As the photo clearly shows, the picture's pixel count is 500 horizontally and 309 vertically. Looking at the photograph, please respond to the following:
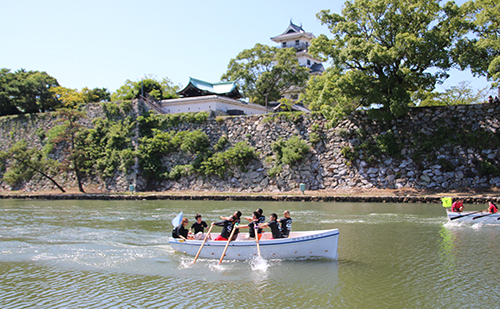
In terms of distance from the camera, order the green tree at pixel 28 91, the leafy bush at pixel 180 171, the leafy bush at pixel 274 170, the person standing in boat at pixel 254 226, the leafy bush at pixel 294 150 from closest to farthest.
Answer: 1. the person standing in boat at pixel 254 226
2. the leafy bush at pixel 294 150
3. the leafy bush at pixel 274 170
4. the leafy bush at pixel 180 171
5. the green tree at pixel 28 91

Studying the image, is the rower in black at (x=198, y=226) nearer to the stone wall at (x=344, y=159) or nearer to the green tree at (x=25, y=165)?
the stone wall at (x=344, y=159)

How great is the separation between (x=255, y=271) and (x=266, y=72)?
40473 millimetres

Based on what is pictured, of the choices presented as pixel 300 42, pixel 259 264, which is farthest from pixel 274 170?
pixel 300 42

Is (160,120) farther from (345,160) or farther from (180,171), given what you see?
(345,160)

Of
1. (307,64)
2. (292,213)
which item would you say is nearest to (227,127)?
(292,213)

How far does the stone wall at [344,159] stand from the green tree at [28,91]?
10747 mm

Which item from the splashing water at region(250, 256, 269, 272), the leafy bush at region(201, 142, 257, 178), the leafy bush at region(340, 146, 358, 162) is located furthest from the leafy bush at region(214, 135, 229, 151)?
the splashing water at region(250, 256, 269, 272)

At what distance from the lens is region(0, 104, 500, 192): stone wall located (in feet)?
80.6

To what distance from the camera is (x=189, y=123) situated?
34031 mm

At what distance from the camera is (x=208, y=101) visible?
36.1m

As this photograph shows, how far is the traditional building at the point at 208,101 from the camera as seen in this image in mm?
36188

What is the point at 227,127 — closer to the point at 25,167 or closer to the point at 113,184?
the point at 113,184

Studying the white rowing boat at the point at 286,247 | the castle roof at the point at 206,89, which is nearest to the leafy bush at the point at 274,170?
the castle roof at the point at 206,89

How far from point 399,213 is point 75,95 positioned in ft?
116
